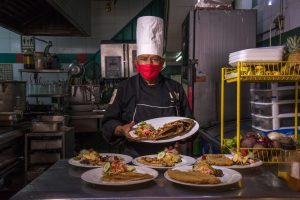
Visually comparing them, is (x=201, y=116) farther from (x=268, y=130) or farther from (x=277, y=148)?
(x=277, y=148)

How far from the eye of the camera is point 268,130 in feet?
8.01

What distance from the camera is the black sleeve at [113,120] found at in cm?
226

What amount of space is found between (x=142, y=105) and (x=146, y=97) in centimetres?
7

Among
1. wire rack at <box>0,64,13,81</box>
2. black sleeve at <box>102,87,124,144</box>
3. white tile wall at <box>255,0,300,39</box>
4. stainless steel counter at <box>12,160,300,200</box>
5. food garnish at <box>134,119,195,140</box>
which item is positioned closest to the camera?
stainless steel counter at <box>12,160,300,200</box>

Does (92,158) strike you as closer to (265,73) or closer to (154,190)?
(154,190)

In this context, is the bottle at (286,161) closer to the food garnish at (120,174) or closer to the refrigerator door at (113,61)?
the food garnish at (120,174)

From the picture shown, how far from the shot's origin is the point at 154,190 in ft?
4.56

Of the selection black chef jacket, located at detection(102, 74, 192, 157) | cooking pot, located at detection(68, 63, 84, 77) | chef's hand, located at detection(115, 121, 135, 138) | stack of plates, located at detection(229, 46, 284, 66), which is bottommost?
chef's hand, located at detection(115, 121, 135, 138)

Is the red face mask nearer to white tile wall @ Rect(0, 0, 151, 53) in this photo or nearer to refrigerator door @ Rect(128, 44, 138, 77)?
refrigerator door @ Rect(128, 44, 138, 77)

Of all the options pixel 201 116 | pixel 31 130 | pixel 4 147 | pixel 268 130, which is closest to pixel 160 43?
pixel 268 130

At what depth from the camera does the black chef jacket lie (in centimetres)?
234

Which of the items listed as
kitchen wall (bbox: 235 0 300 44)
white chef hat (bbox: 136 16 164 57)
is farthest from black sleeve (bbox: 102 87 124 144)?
kitchen wall (bbox: 235 0 300 44)

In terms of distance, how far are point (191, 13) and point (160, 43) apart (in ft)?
5.16

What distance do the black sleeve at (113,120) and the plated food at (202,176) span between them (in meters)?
0.74
